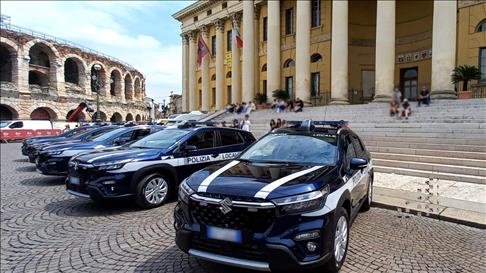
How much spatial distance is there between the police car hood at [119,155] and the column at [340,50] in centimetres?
1890

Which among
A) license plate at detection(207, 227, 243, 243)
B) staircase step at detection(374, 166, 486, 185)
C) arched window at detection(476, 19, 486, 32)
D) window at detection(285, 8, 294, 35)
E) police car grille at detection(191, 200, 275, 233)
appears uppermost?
window at detection(285, 8, 294, 35)

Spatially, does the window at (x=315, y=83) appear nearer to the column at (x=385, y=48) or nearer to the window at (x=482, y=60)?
the column at (x=385, y=48)

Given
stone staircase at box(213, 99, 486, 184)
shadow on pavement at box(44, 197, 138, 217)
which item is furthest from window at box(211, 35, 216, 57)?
shadow on pavement at box(44, 197, 138, 217)

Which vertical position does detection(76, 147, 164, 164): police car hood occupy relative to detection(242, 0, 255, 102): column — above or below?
below

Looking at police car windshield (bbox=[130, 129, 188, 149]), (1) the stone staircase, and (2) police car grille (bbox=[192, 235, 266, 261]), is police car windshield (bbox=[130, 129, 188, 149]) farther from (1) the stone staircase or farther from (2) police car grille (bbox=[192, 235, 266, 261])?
(1) the stone staircase

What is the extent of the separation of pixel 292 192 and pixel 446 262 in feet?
7.97

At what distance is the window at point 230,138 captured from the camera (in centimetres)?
868

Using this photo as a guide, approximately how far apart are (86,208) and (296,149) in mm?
4595

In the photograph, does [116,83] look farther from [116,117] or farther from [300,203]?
[300,203]

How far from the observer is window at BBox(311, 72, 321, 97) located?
104 ft

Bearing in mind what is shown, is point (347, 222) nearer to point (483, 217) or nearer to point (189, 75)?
point (483, 217)

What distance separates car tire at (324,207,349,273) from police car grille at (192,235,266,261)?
80cm

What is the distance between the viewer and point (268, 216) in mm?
3449

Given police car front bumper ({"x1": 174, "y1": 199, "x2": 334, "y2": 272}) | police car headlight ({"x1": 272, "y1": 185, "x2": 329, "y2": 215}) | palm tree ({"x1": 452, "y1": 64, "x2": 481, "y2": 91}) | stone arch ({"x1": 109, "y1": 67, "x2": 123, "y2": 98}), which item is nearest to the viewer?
police car front bumper ({"x1": 174, "y1": 199, "x2": 334, "y2": 272})
